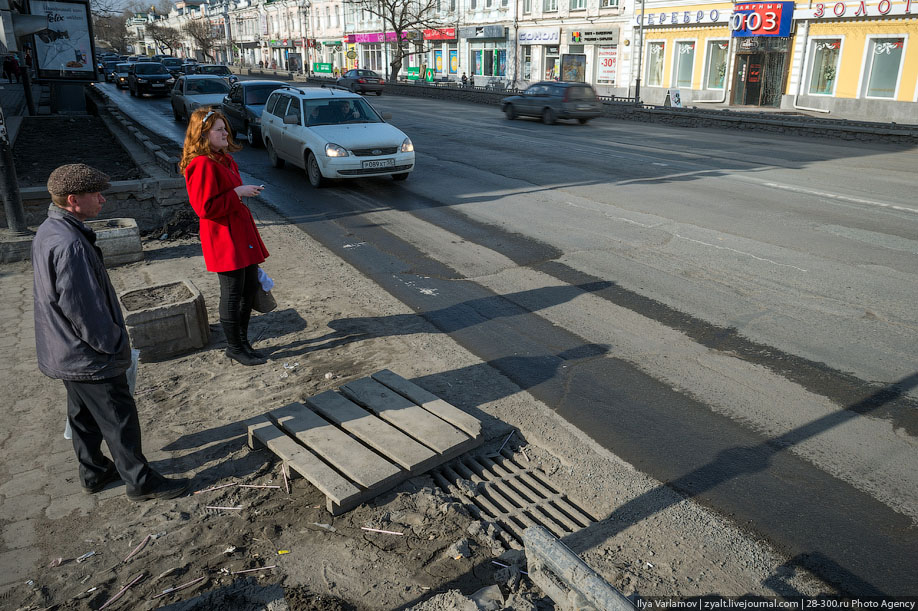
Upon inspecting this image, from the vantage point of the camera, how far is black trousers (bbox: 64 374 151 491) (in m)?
3.64

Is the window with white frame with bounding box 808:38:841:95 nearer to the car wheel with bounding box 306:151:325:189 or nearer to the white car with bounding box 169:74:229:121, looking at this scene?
the white car with bounding box 169:74:229:121

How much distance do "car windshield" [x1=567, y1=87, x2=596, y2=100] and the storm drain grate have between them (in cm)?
2332

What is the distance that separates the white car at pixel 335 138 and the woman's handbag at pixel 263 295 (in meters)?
6.95

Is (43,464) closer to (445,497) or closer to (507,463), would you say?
(445,497)

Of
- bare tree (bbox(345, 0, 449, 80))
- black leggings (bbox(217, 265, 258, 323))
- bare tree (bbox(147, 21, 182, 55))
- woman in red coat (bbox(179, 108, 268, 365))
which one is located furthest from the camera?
bare tree (bbox(147, 21, 182, 55))

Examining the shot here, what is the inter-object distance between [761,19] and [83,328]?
36621 mm

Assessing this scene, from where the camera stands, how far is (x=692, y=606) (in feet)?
9.93

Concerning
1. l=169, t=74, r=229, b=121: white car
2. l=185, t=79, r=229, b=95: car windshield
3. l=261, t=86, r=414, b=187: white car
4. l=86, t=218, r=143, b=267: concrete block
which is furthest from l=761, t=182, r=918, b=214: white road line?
l=185, t=79, r=229, b=95: car windshield

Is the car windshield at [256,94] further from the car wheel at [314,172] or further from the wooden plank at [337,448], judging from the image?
the wooden plank at [337,448]

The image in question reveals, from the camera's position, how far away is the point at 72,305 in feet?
11.2

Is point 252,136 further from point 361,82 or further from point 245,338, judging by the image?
point 361,82

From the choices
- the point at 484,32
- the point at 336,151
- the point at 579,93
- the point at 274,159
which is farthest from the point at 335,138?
the point at 484,32

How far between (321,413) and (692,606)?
8.54 ft

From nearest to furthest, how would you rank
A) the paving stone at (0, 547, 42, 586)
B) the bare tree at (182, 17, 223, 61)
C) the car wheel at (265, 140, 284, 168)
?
the paving stone at (0, 547, 42, 586) → the car wheel at (265, 140, 284, 168) → the bare tree at (182, 17, 223, 61)
